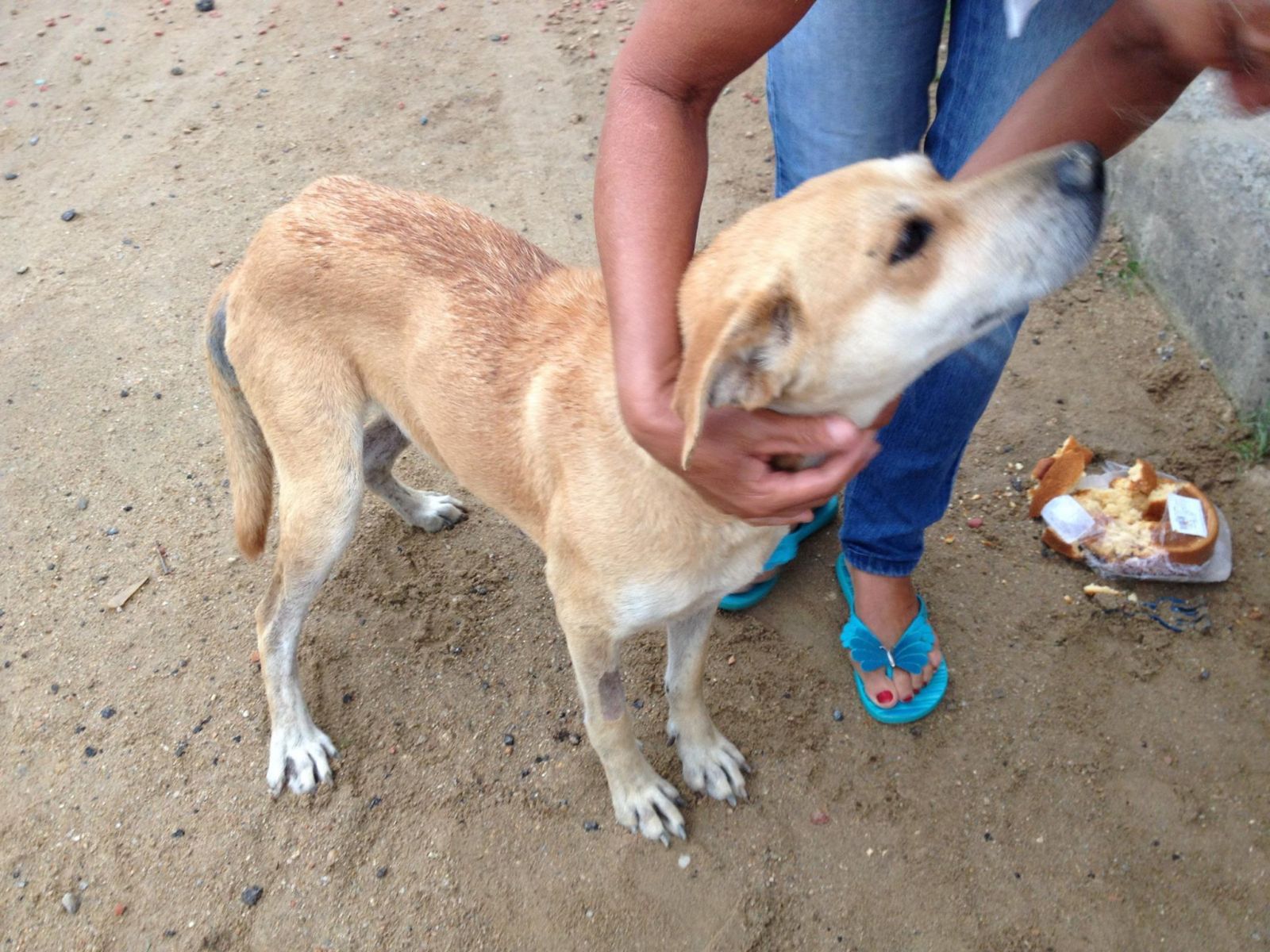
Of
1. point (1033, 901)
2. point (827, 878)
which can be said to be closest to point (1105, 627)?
point (1033, 901)

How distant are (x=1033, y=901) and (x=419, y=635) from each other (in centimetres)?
191

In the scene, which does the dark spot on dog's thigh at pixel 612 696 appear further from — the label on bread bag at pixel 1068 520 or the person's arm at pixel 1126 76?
the label on bread bag at pixel 1068 520

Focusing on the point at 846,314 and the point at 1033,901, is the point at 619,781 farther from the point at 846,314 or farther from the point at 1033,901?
the point at 846,314

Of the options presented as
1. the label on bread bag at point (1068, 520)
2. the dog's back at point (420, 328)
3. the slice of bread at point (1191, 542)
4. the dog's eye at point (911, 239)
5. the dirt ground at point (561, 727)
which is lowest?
the dirt ground at point (561, 727)

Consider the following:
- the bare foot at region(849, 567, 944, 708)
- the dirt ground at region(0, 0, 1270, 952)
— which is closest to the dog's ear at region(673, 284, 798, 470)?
the bare foot at region(849, 567, 944, 708)

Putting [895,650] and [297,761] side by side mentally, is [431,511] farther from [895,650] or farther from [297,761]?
[895,650]

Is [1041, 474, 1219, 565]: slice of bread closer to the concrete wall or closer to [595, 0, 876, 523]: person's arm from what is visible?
the concrete wall

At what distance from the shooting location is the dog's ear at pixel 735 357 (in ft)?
4.49

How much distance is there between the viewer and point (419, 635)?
2.94 meters

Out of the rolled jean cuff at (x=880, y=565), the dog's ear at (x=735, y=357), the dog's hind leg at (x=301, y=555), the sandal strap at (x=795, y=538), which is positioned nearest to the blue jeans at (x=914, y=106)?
the rolled jean cuff at (x=880, y=565)

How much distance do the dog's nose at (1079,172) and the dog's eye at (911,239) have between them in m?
0.22

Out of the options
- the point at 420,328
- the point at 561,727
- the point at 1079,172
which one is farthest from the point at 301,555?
the point at 1079,172

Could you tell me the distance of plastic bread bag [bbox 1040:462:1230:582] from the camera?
8.98 ft

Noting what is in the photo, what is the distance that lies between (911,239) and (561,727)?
5.89 ft
